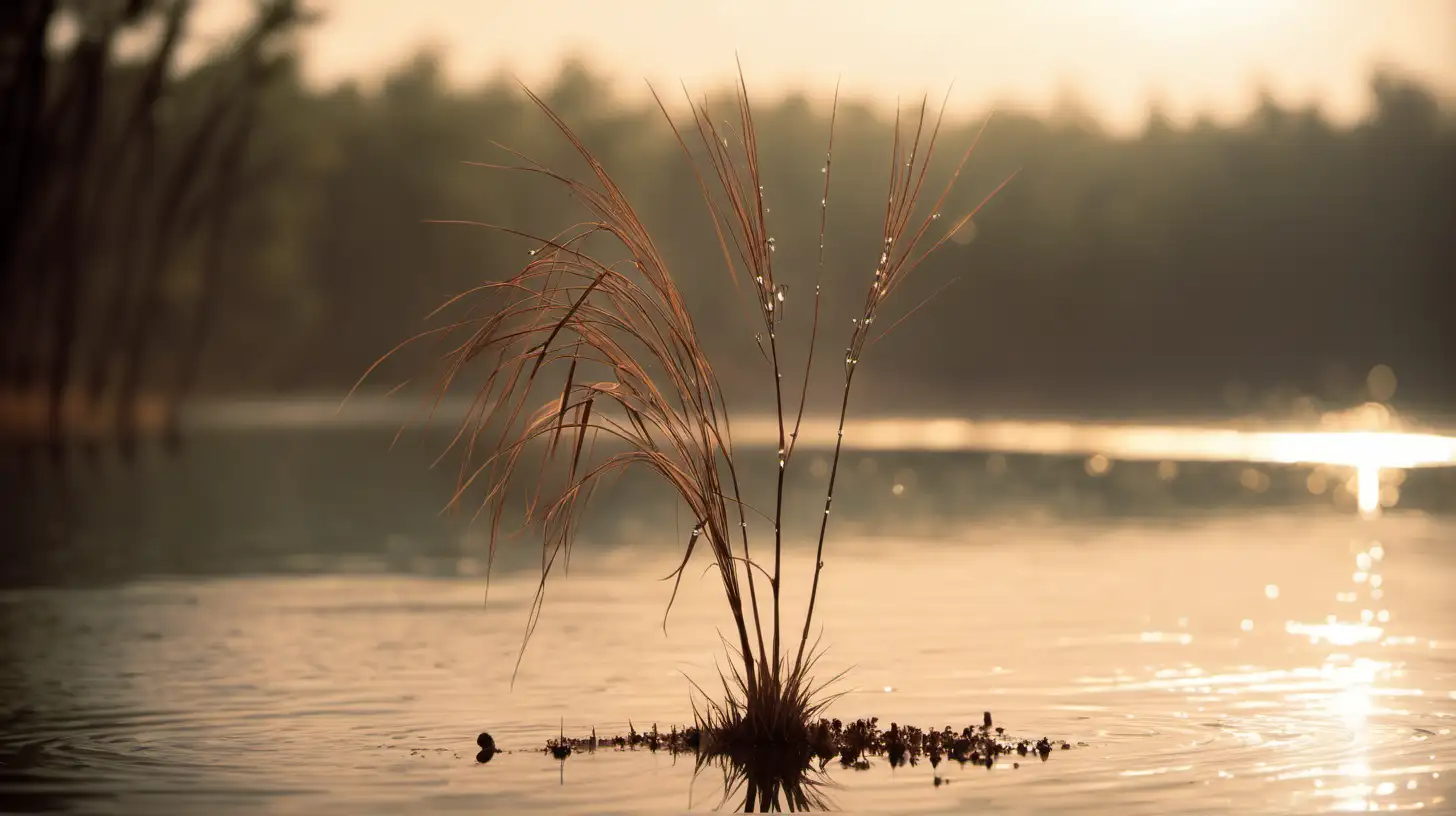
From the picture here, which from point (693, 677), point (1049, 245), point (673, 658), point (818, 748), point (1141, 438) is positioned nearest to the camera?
point (818, 748)

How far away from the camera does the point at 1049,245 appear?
9550cm

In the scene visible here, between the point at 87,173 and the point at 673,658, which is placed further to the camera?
the point at 87,173

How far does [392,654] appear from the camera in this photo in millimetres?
10156

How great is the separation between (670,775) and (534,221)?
85301 mm

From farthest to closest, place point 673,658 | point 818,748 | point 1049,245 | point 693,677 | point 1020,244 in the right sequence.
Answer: point 1020,244 < point 1049,245 < point 673,658 < point 693,677 < point 818,748

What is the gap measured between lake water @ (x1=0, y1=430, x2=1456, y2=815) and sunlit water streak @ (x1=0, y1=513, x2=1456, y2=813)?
1.1 inches

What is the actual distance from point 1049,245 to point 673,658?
8731 cm

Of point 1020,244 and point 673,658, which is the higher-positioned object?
point 1020,244

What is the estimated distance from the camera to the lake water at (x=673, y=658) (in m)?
6.62

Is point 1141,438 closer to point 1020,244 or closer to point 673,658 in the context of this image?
point 673,658

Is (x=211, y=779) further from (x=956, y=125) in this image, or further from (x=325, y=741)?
(x=956, y=125)

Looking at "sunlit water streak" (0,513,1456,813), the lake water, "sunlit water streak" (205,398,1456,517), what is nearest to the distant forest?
"sunlit water streak" (205,398,1456,517)

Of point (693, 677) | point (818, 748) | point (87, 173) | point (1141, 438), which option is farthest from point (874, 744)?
point (1141, 438)

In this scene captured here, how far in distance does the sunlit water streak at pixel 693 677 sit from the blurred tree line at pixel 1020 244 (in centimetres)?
6443
